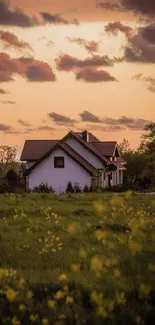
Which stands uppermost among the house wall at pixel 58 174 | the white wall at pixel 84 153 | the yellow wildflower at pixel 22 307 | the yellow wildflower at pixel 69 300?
the white wall at pixel 84 153

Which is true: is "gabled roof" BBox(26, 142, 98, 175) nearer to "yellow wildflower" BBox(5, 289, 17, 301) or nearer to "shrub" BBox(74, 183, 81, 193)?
"shrub" BBox(74, 183, 81, 193)

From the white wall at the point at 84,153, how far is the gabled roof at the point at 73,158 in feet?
6.87

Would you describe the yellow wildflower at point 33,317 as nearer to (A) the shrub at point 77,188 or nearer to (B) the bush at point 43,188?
(B) the bush at point 43,188

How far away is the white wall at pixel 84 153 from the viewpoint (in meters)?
69.7

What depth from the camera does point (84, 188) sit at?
6225cm

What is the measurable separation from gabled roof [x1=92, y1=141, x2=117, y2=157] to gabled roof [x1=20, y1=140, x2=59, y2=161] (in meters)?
5.69

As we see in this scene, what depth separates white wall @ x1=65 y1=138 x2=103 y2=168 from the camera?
229 ft

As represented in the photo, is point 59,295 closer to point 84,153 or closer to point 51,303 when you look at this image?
point 51,303

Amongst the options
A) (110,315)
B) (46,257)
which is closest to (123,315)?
(110,315)

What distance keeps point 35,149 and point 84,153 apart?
673cm

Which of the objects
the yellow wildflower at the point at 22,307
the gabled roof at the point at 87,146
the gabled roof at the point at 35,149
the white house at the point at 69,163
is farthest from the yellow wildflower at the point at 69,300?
the gabled roof at the point at 35,149

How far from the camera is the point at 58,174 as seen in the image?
6612cm

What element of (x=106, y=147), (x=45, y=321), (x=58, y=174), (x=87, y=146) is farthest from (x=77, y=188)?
(x=45, y=321)

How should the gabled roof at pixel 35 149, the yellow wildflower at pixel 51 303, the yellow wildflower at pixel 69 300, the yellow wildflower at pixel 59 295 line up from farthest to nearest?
1. the gabled roof at pixel 35 149
2. the yellow wildflower at pixel 69 300
3. the yellow wildflower at pixel 59 295
4. the yellow wildflower at pixel 51 303
